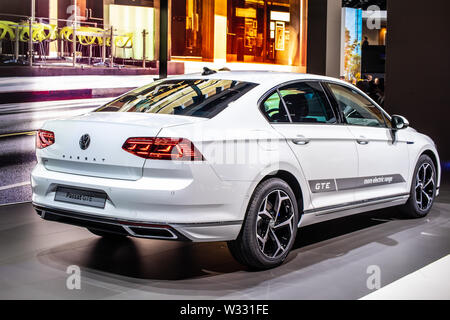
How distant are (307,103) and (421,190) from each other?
7.70ft

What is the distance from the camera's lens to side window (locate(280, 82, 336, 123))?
5.40 metres

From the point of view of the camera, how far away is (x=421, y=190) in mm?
7250

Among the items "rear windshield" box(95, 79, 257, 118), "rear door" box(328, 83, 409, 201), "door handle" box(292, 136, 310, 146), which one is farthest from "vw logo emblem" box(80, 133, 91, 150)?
"rear door" box(328, 83, 409, 201)

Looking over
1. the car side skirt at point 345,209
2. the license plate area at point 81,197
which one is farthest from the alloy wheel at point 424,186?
the license plate area at point 81,197

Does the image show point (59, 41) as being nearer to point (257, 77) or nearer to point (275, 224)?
point (257, 77)

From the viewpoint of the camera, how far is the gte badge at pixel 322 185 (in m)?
5.35

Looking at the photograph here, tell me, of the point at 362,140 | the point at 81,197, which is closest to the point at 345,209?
the point at 362,140

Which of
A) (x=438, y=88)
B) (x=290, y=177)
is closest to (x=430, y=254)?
(x=290, y=177)

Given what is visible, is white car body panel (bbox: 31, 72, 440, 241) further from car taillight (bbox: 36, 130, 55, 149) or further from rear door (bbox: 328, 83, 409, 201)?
rear door (bbox: 328, 83, 409, 201)

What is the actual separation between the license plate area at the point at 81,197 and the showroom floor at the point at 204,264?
0.56 meters

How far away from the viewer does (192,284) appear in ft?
15.2

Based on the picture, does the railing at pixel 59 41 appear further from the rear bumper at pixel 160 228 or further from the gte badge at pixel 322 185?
the gte badge at pixel 322 185

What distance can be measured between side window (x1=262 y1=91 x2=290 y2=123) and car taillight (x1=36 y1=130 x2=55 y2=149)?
161cm

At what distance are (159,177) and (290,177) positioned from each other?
1256 mm
